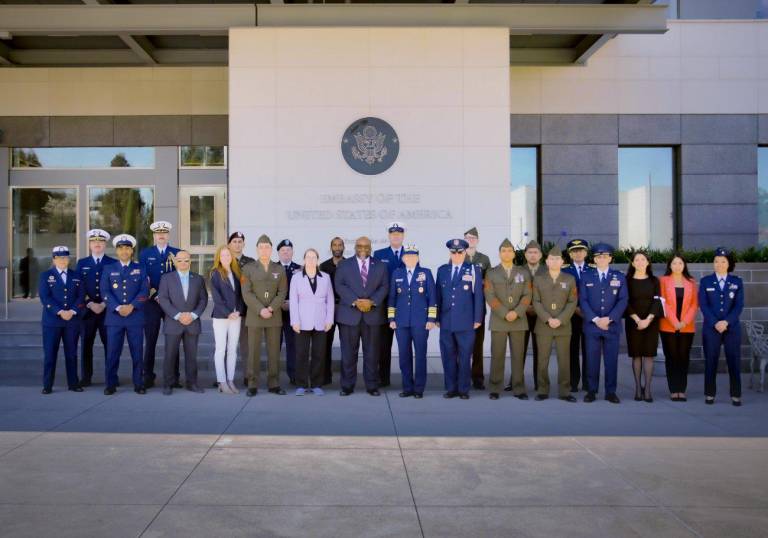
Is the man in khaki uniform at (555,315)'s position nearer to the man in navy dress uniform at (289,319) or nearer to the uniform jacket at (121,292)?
the man in navy dress uniform at (289,319)

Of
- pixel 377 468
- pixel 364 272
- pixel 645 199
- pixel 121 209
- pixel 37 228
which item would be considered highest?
pixel 645 199

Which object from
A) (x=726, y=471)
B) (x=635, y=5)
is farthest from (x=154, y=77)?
(x=726, y=471)

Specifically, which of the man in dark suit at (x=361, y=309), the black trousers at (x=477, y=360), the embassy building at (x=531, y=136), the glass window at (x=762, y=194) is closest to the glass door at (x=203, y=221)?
the embassy building at (x=531, y=136)

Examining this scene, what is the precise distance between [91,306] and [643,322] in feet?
21.9

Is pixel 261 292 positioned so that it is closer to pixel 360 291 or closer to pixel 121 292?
pixel 360 291

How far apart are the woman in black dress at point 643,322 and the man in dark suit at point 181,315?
5.18 meters

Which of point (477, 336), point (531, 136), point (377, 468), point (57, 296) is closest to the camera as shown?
point (377, 468)

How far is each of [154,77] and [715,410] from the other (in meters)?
12.6

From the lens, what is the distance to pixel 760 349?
9398 mm

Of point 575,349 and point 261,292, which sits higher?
point 261,292

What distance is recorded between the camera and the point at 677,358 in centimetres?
859

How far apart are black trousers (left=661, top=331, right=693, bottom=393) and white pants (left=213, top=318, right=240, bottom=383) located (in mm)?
5182

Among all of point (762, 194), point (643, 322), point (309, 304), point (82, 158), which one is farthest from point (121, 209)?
point (762, 194)

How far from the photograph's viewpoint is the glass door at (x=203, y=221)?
1562 centimetres
